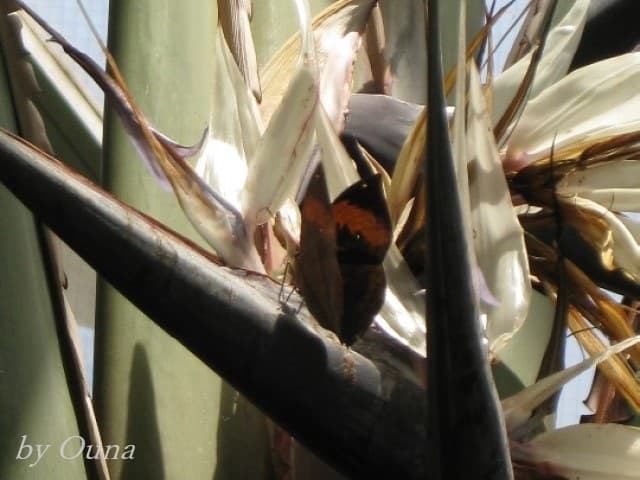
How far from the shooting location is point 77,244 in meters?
0.31

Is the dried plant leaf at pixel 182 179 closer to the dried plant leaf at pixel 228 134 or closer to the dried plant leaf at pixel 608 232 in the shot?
the dried plant leaf at pixel 228 134

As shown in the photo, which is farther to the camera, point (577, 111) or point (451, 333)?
point (577, 111)

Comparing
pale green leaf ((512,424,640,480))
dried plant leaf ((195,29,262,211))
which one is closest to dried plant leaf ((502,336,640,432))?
pale green leaf ((512,424,640,480))

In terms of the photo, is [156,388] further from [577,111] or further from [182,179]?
[577,111]

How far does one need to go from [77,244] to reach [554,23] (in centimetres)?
34

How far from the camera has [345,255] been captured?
1.06ft

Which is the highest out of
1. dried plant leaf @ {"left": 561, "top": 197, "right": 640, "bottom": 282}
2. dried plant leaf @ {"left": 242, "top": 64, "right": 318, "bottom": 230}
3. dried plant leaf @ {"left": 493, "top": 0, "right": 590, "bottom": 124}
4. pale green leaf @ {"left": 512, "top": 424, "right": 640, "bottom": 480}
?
dried plant leaf @ {"left": 493, "top": 0, "right": 590, "bottom": 124}

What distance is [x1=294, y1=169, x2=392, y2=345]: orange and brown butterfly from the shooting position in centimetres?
32

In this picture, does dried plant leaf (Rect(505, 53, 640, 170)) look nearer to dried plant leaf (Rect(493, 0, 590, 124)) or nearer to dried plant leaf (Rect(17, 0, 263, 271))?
dried plant leaf (Rect(493, 0, 590, 124))

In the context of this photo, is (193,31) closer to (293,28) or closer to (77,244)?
(293,28)

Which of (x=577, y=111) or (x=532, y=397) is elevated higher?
(x=577, y=111)

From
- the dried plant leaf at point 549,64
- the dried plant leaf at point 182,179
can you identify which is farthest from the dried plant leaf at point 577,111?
the dried plant leaf at point 182,179

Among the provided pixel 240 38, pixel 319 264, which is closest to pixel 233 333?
pixel 319 264

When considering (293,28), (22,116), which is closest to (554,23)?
(293,28)
